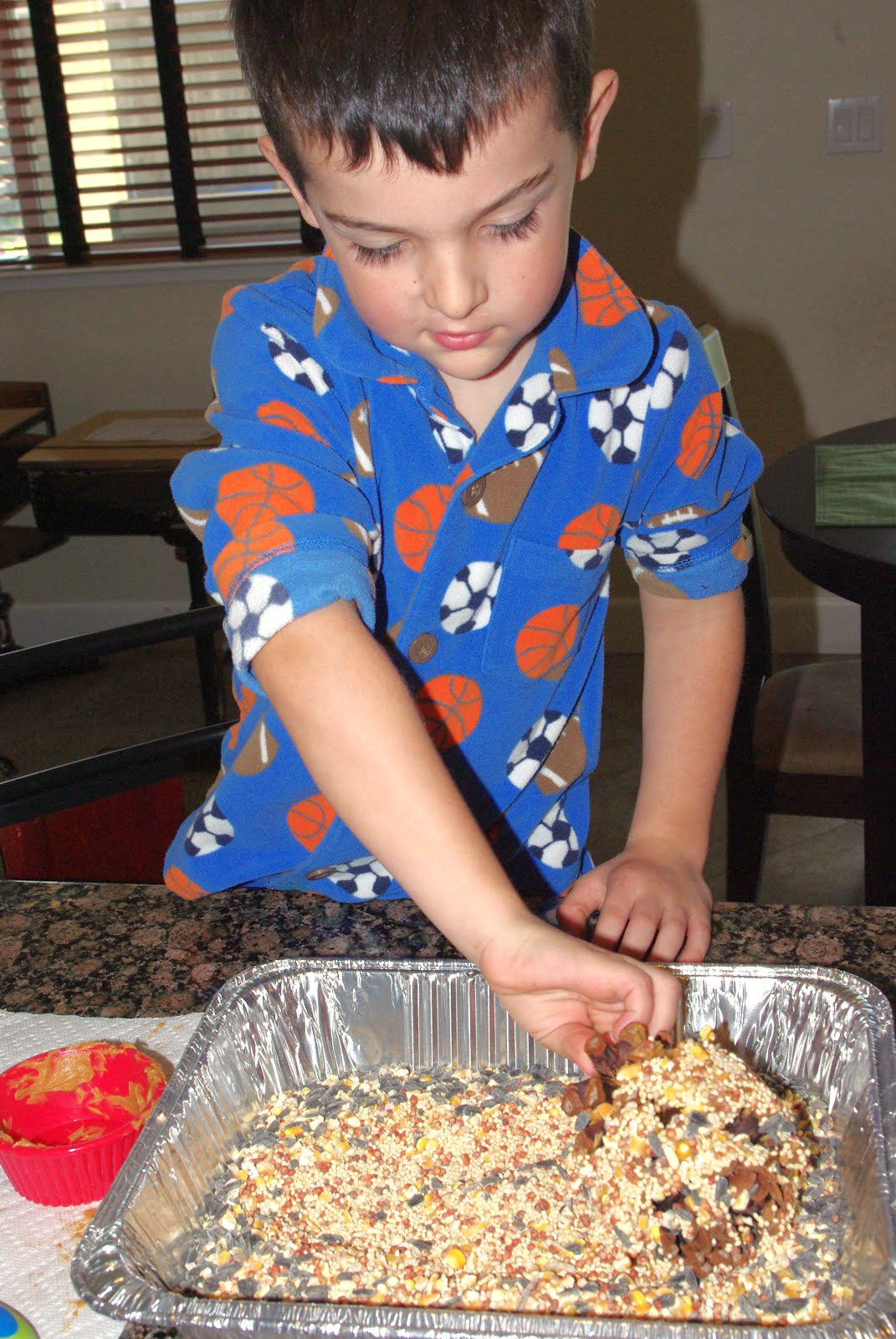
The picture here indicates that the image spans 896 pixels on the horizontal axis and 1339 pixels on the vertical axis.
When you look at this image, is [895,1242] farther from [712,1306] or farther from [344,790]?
[344,790]

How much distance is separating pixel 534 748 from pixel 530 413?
0.90 ft

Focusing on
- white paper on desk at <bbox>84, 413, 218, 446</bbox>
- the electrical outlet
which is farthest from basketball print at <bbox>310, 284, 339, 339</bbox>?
the electrical outlet

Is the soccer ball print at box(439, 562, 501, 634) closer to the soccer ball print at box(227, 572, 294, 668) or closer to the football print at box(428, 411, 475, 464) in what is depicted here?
the football print at box(428, 411, 475, 464)

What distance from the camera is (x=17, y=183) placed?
11.2ft

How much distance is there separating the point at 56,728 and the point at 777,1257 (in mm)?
2839

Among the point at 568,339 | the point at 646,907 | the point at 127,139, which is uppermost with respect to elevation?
the point at 127,139

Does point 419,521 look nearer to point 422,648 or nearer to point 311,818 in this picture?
point 422,648

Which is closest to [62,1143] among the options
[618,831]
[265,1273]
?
[265,1273]

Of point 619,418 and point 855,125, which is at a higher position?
point 855,125

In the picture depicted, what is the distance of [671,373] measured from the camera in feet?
2.87

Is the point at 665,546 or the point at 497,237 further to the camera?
the point at 665,546

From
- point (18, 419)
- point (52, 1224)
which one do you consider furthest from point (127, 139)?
point (52, 1224)

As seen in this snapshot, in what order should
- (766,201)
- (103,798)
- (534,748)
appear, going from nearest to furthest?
(534,748)
(103,798)
(766,201)

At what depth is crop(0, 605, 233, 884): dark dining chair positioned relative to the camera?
1.01 metres
